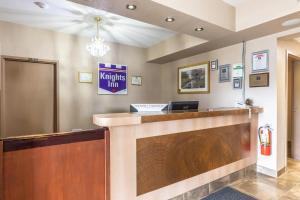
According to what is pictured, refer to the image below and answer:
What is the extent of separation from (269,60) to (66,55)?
144 inches

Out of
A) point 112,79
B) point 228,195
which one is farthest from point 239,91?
point 112,79

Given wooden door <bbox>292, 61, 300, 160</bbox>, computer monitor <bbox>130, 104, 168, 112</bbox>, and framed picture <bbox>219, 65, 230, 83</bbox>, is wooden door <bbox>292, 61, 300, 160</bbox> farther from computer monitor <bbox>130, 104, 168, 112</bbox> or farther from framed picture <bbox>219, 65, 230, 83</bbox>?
computer monitor <bbox>130, 104, 168, 112</bbox>

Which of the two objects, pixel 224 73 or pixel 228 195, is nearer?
pixel 228 195

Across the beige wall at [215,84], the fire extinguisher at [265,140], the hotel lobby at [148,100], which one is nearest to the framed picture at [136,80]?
the hotel lobby at [148,100]

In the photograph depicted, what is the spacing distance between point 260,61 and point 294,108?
1755mm

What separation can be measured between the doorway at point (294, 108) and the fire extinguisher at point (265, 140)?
132 cm

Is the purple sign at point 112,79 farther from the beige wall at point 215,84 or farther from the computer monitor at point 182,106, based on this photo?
the computer monitor at point 182,106

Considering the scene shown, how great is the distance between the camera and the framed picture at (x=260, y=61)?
2.81 meters

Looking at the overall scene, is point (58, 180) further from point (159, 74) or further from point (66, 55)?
point (159, 74)

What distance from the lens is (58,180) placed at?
1.33 meters

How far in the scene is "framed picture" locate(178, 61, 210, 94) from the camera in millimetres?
3785

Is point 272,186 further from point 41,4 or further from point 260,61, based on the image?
point 41,4

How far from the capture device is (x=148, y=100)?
15.5 ft

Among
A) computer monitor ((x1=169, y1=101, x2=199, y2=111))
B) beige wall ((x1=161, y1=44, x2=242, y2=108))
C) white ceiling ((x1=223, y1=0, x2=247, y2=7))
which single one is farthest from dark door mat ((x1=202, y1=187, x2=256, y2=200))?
white ceiling ((x1=223, y1=0, x2=247, y2=7))
